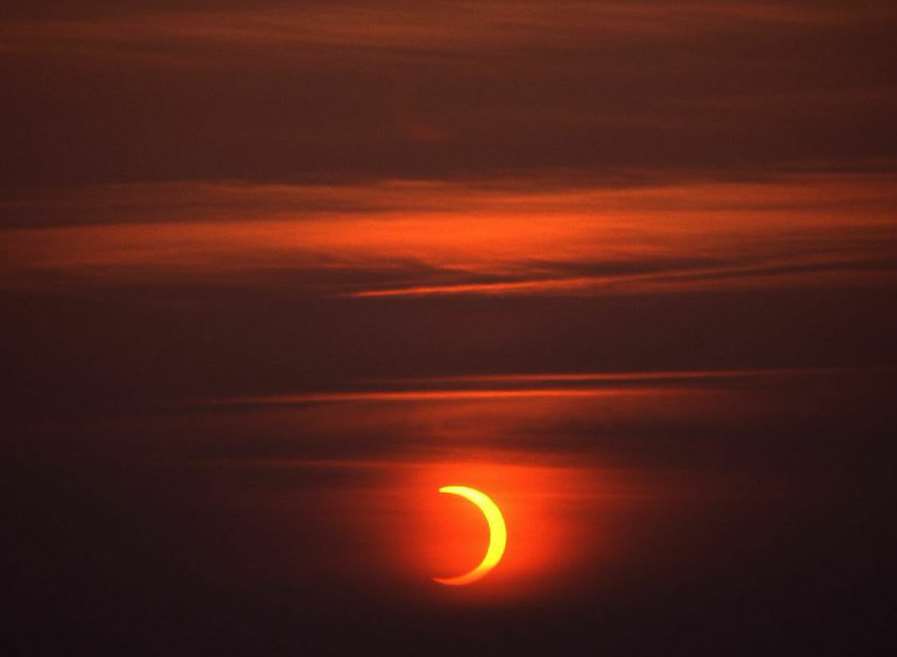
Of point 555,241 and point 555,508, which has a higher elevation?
point 555,241

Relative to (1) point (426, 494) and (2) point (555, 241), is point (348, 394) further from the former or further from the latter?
(2) point (555, 241)

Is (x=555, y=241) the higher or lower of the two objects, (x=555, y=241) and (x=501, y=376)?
the higher

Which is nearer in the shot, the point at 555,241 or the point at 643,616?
the point at 555,241

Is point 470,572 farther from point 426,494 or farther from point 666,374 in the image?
point 666,374

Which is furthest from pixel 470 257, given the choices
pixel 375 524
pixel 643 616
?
pixel 643 616

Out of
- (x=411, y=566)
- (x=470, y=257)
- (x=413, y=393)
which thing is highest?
(x=470, y=257)

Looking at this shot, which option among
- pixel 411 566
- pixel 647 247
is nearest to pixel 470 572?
pixel 411 566
